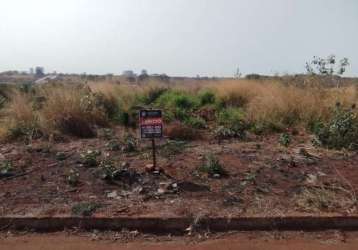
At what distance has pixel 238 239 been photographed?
14.0 feet

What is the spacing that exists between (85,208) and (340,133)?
15.3 feet

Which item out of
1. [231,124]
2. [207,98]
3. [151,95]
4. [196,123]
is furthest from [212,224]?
[151,95]

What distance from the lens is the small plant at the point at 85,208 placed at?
4637 mm

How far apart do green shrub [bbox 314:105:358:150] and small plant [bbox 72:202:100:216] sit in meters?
→ 4.27

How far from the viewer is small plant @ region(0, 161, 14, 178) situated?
5961 millimetres

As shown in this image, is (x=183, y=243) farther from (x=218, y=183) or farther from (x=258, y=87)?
(x=258, y=87)

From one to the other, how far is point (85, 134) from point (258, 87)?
20.5ft

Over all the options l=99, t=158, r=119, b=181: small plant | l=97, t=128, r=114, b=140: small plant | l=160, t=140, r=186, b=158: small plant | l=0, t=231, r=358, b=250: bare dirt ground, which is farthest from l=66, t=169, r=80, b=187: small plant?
l=97, t=128, r=114, b=140: small plant

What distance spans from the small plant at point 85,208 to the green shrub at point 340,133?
4.27m

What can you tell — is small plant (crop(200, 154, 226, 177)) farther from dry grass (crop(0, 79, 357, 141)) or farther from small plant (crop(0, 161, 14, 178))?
dry grass (crop(0, 79, 357, 141))

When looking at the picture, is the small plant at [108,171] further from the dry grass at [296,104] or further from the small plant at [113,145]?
the dry grass at [296,104]

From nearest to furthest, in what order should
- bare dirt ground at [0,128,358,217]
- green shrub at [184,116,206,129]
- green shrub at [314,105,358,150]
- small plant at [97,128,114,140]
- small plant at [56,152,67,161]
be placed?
bare dirt ground at [0,128,358,217] < small plant at [56,152,67,161] < green shrub at [314,105,358,150] < small plant at [97,128,114,140] < green shrub at [184,116,206,129]

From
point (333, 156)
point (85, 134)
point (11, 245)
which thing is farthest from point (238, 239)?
point (85, 134)

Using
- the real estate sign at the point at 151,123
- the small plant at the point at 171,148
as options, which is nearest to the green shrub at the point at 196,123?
the small plant at the point at 171,148
